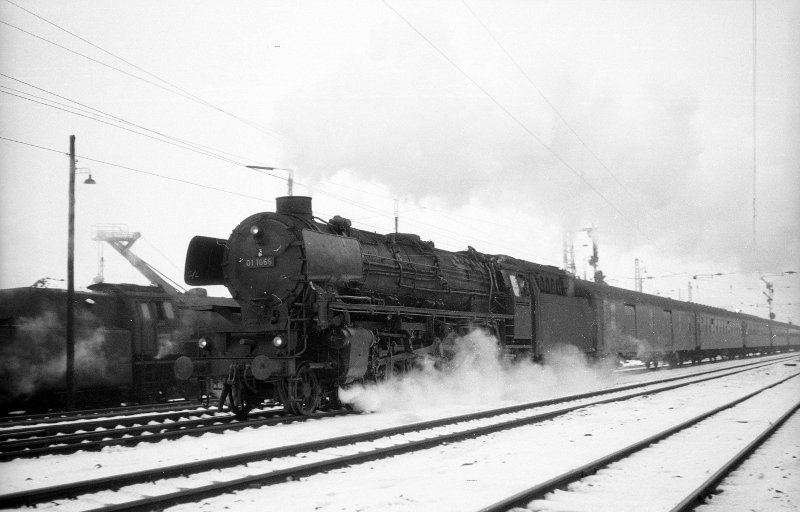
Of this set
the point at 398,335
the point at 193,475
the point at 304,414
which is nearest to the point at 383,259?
the point at 398,335

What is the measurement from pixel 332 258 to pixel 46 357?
23.4 feet

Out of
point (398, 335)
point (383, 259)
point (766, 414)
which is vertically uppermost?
point (383, 259)

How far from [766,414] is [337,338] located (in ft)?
25.3

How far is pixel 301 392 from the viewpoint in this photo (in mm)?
11469

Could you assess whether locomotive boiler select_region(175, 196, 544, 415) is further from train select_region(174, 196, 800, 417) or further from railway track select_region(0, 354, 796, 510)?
railway track select_region(0, 354, 796, 510)

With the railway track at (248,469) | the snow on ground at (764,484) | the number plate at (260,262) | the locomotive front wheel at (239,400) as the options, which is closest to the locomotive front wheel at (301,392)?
the locomotive front wheel at (239,400)

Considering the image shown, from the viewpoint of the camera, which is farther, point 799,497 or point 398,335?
point 398,335

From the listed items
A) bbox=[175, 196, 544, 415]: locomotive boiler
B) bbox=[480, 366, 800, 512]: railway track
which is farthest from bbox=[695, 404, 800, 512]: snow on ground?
bbox=[175, 196, 544, 415]: locomotive boiler

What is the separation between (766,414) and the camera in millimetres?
12398

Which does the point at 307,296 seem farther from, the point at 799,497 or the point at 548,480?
the point at 799,497

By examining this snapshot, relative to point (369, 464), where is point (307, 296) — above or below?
above

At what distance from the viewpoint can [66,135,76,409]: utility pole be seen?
14.4 metres

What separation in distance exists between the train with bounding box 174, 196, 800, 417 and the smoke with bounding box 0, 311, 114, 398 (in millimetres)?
3391

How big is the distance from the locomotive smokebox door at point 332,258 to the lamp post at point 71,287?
638 centimetres
